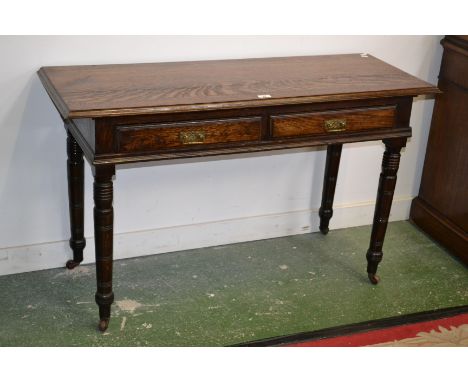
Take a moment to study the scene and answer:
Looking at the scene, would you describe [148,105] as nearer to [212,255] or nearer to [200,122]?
[200,122]

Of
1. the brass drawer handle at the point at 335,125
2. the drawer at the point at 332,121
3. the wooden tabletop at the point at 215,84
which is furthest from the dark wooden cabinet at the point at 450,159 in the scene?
the brass drawer handle at the point at 335,125

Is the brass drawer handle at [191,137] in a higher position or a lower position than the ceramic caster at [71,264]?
higher

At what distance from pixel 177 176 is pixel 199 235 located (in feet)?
1.09

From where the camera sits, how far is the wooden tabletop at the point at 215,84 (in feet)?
8.23

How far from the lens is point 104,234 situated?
2654 mm

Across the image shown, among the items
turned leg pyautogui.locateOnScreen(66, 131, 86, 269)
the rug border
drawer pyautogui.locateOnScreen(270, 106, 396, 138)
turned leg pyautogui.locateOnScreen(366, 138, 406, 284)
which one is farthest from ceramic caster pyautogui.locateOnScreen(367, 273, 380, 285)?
turned leg pyautogui.locateOnScreen(66, 131, 86, 269)

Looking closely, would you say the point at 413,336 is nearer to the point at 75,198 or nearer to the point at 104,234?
the point at 104,234

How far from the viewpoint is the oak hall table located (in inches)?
98.5

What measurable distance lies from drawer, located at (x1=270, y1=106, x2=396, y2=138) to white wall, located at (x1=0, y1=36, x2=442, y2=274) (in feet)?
2.02

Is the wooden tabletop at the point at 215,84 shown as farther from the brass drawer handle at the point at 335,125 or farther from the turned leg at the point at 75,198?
the turned leg at the point at 75,198

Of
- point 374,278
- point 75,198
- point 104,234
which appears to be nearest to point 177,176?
point 75,198

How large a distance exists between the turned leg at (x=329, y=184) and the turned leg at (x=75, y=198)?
1173 mm

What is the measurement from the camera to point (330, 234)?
12.2ft
